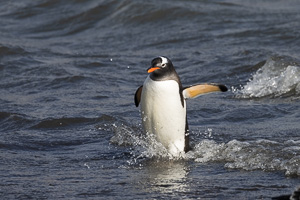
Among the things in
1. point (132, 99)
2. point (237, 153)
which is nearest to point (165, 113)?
point (237, 153)

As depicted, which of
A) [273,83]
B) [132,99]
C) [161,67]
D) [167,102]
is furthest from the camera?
[273,83]

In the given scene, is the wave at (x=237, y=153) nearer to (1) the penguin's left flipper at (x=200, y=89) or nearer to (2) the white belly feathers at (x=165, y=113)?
(2) the white belly feathers at (x=165, y=113)

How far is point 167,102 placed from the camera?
6398 mm

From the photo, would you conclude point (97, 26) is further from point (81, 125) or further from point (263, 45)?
point (81, 125)

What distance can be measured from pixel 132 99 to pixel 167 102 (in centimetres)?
295

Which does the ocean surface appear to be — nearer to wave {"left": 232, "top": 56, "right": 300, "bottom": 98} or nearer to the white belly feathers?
wave {"left": 232, "top": 56, "right": 300, "bottom": 98}

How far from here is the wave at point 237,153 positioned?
5848 mm

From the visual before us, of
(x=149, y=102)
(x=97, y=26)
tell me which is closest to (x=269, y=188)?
(x=149, y=102)

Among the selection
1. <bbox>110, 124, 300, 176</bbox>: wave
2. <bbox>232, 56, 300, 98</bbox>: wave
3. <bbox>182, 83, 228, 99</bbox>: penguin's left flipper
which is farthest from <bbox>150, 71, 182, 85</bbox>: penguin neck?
<bbox>232, 56, 300, 98</bbox>: wave

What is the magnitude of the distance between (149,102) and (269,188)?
1629 millimetres

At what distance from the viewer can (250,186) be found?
531cm

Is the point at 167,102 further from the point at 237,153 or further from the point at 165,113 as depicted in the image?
the point at 237,153

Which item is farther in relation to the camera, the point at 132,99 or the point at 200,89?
the point at 132,99

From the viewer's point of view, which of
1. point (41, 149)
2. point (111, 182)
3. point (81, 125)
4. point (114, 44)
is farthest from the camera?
point (114, 44)
